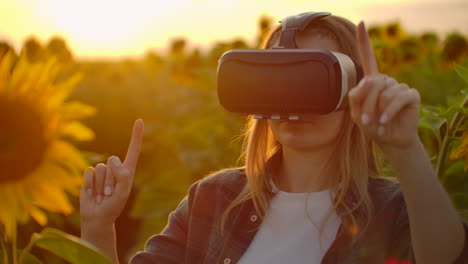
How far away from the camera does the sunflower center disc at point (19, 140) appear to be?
2.59ft

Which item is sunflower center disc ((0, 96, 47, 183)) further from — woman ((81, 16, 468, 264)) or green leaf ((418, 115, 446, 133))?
green leaf ((418, 115, 446, 133))

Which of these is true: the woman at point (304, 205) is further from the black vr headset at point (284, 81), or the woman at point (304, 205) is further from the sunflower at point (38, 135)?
the sunflower at point (38, 135)

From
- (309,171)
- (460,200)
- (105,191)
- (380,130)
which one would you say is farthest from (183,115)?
(380,130)

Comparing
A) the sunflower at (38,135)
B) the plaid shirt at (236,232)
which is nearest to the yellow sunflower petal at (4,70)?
the sunflower at (38,135)

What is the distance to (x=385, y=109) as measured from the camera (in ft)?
3.60

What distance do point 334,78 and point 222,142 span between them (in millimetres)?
3222

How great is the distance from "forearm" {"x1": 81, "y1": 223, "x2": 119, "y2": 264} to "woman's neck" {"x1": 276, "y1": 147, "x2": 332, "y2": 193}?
51cm

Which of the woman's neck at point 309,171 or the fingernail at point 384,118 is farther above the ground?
the fingernail at point 384,118

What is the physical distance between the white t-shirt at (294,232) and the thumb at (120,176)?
0.43m

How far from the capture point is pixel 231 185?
1876 millimetres

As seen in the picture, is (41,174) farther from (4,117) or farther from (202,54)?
(202,54)

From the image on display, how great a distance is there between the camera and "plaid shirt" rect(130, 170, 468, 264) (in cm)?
157

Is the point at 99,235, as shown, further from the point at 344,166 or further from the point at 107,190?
the point at 344,166

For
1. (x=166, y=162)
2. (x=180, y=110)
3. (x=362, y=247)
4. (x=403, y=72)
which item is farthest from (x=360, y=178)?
(x=180, y=110)
